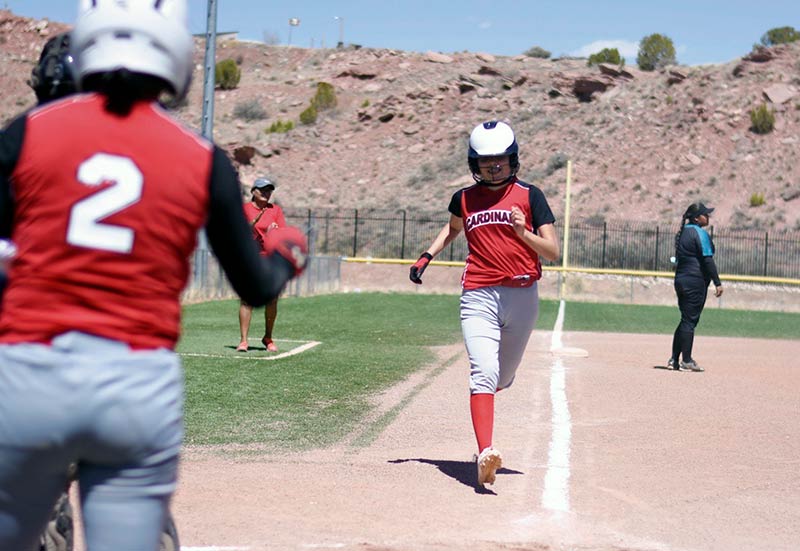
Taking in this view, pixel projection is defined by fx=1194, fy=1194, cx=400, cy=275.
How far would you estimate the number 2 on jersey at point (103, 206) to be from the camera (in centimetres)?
270

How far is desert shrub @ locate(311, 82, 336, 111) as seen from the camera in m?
83.3

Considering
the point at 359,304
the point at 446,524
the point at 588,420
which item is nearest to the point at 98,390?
the point at 446,524

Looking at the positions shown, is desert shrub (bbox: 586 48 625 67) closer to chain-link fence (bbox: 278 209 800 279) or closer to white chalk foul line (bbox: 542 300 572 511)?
chain-link fence (bbox: 278 209 800 279)

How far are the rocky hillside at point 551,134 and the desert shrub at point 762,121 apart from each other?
41cm

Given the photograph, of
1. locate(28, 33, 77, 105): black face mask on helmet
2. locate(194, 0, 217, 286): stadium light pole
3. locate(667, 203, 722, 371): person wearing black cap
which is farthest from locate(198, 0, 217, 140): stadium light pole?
locate(28, 33, 77, 105): black face mask on helmet

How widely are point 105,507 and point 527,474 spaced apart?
5.07 m

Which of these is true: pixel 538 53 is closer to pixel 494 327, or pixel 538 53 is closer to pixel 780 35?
pixel 780 35

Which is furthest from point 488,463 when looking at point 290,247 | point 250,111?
point 250,111

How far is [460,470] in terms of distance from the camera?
25.0 ft

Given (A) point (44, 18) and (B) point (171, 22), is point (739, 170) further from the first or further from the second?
(A) point (44, 18)

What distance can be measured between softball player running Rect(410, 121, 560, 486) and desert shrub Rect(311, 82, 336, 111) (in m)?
76.7

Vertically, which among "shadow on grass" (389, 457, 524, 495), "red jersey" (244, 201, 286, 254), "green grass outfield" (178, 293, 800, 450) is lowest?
"green grass outfield" (178, 293, 800, 450)

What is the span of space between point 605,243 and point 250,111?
39.7 metres

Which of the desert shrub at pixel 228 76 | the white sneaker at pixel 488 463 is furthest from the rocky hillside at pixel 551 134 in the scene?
the white sneaker at pixel 488 463
